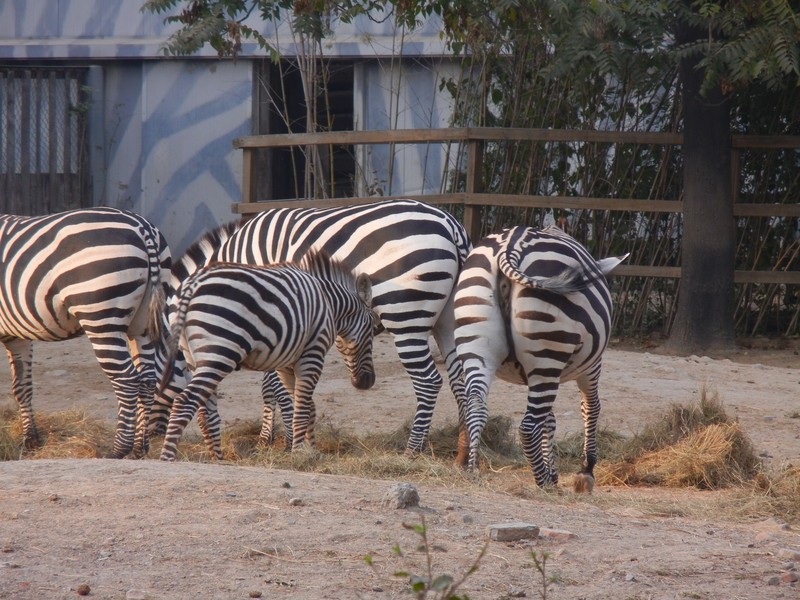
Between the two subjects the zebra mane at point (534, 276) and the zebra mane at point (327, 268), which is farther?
the zebra mane at point (327, 268)

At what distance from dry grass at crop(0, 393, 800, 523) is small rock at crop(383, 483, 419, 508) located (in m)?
0.91

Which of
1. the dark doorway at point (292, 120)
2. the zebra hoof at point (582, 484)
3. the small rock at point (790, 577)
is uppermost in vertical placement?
the dark doorway at point (292, 120)

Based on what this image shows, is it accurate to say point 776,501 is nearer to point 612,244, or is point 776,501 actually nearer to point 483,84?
point 612,244

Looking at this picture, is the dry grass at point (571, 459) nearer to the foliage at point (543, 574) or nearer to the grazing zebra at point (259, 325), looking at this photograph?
the grazing zebra at point (259, 325)

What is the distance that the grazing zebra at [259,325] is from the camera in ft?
19.1

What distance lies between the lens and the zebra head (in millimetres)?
6707

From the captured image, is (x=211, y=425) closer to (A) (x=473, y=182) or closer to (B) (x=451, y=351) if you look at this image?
(B) (x=451, y=351)

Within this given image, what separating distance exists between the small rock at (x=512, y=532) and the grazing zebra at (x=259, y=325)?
7.64 feet

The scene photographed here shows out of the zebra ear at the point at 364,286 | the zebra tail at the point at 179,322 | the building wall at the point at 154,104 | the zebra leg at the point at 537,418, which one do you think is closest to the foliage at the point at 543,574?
the zebra leg at the point at 537,418

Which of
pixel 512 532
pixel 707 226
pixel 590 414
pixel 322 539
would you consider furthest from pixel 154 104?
pixel 512 532

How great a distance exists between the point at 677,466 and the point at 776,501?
2.97 feet

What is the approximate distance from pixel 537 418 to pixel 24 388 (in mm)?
3475

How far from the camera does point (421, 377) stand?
6664 millimetres

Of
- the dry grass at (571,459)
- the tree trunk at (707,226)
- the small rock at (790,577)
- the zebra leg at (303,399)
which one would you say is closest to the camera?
the small rock at (790,577)
